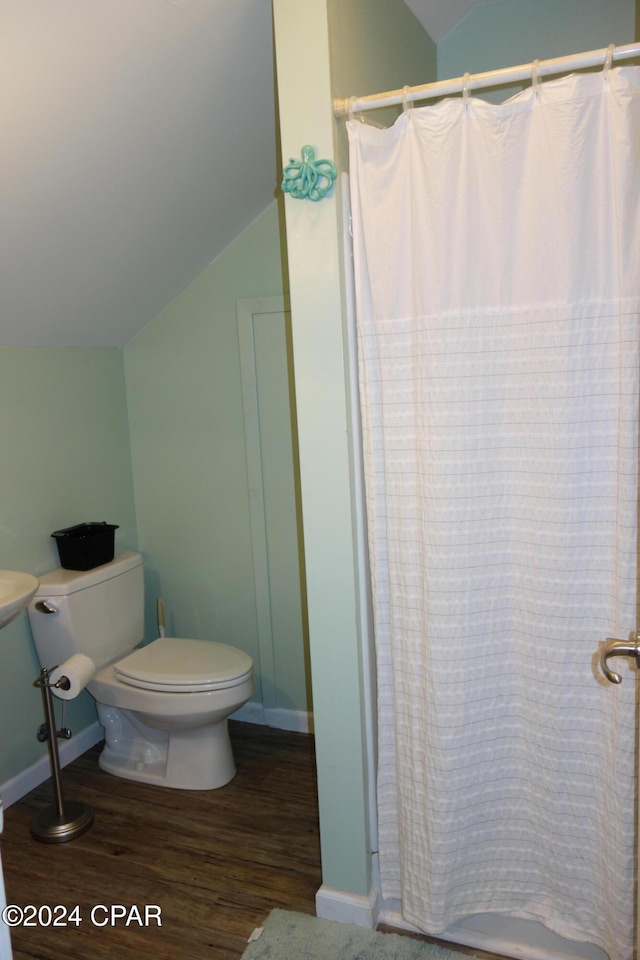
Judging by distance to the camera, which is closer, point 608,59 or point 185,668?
point 608,59

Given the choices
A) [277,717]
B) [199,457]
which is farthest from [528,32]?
[277,717]

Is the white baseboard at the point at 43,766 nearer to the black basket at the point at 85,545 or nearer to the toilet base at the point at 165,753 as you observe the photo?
the toilet base at the point at 165,753

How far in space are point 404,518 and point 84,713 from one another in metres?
1.84

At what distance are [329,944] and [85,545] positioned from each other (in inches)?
59.4

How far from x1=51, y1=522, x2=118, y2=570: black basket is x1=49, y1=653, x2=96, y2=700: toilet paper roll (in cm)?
38

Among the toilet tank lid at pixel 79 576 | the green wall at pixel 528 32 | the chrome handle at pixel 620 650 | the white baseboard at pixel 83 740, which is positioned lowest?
the white baseboard at pixel 83 740

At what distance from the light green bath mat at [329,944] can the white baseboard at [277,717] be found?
3.48ft

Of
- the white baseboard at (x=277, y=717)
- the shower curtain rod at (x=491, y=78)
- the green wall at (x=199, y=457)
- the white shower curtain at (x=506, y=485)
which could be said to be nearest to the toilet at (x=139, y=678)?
the green wall at (x=199, y=457)

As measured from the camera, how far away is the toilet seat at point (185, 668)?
2.58 m

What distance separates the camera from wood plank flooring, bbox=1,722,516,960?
2.04 m

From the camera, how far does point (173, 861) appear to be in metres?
2.34

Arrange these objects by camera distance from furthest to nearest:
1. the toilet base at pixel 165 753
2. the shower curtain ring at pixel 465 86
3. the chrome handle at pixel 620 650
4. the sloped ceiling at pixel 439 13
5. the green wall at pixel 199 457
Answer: the green wall at pixel 199 457 → the toilet base at pixel 165 753 → the sloped ceiling at pixel 439 13 → the shower curtain ring at pixel 465 86 → the chrome handle at pixel 620 650

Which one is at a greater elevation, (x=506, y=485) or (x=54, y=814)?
(x=506, y=485)

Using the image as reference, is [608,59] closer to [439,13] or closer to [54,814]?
[439,13]
